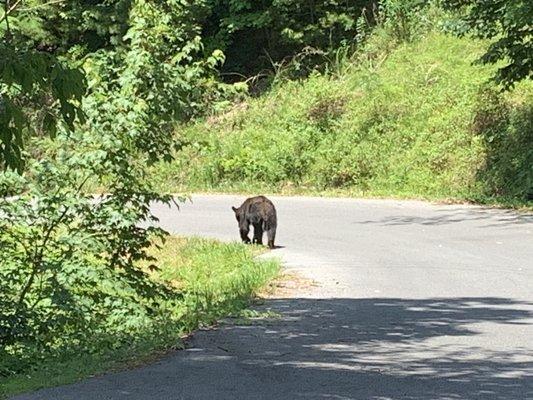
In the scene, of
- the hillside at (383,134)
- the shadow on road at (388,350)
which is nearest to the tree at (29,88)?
the shadow on road at (388,350)

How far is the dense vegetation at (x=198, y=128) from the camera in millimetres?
11469

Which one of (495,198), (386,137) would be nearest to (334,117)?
(386,137)

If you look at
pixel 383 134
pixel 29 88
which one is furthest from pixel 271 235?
pixel 383 134

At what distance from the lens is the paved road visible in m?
7.79

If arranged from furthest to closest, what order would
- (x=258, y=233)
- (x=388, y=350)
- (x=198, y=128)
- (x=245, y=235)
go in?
(x=198, y=128) < (x=245, y=235) < (x=258, y=233) < (x=388, y=350)

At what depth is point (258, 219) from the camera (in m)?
18.5

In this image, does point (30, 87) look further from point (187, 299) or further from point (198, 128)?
point (198, 128)

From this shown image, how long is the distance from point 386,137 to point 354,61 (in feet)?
19.1

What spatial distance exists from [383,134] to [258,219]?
463 inches

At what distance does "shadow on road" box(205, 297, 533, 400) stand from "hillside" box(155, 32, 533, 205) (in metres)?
12.9

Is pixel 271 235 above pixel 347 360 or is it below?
above

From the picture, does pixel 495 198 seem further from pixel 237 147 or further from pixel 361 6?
pixel 361 6

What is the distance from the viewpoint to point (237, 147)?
31.2 m

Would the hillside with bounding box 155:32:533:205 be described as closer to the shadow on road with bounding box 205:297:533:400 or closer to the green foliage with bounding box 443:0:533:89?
the green foliage with bounding box 443:0:533:89
